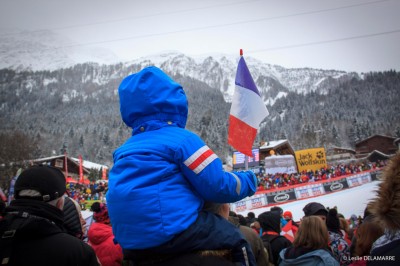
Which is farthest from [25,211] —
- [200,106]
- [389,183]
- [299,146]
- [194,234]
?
[200,106]

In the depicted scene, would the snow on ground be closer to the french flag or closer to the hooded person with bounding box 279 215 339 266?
the french flag

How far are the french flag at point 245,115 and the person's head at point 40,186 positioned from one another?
7.98 feet

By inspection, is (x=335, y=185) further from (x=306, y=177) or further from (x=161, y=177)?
(x=161, y=177)

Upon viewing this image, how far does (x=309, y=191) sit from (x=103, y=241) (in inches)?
806

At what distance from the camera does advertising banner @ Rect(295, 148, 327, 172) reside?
98.6ft

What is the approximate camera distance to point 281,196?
20828 millimetres

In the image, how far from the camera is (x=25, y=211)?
5.52ft

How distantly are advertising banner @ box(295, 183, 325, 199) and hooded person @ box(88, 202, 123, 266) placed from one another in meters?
19.6

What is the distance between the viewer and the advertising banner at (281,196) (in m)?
20.7

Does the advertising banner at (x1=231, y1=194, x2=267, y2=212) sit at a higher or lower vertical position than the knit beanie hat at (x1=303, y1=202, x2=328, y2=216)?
lower

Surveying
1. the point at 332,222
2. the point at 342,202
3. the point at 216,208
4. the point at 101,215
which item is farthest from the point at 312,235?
the point at 342,202

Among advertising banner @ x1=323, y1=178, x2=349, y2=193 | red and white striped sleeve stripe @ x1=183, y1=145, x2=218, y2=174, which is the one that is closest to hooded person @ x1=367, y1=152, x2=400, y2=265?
red and white striped sleeve stripe @ x1=183, y1=145, x2=218, y2=174

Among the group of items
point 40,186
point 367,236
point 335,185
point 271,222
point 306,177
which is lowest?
point 335,185

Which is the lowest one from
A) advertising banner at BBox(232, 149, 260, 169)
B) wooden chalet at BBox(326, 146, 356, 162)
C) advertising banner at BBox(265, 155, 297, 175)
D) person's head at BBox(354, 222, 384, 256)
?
wooden chalet at BBox(326, 146, 356, 162)
